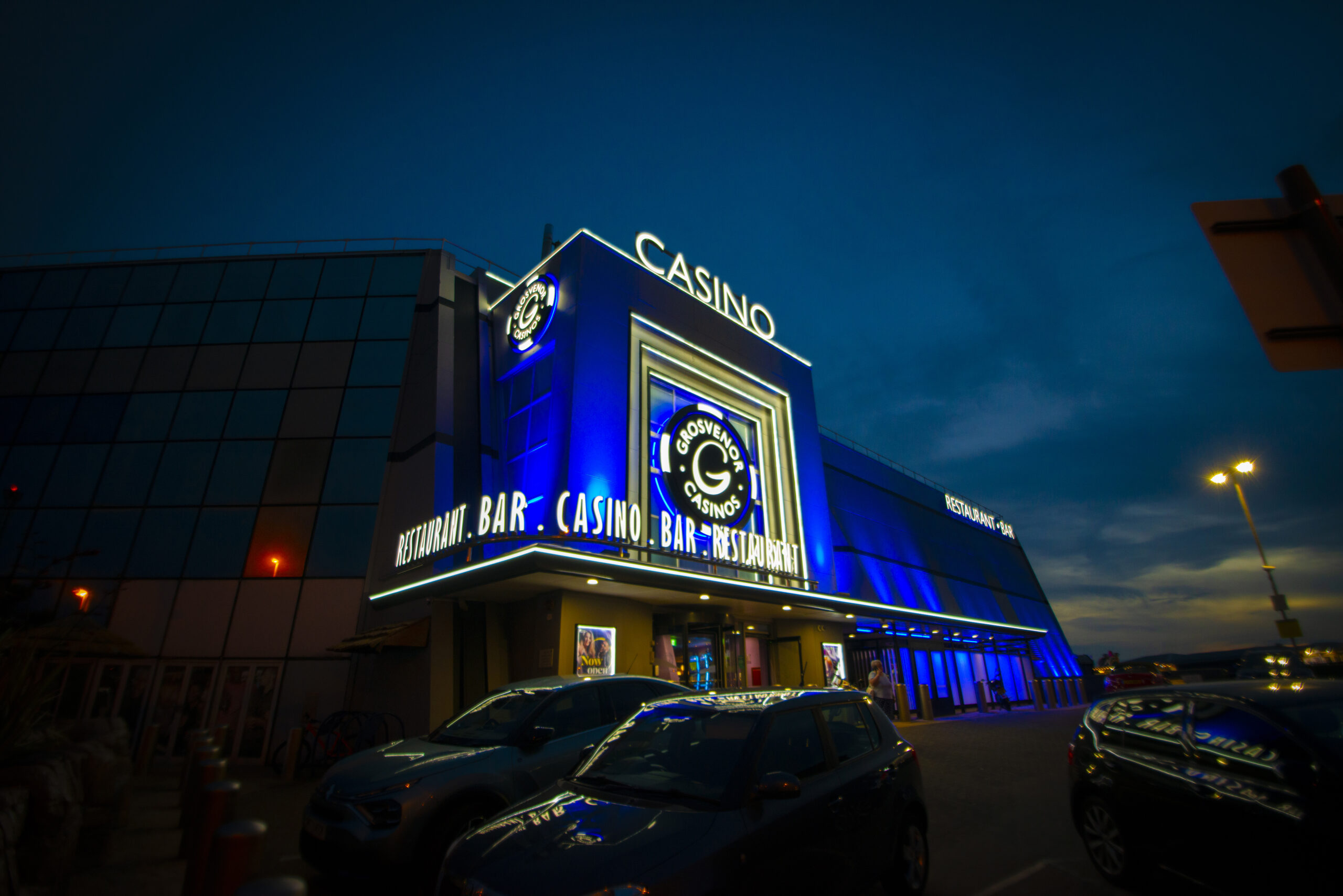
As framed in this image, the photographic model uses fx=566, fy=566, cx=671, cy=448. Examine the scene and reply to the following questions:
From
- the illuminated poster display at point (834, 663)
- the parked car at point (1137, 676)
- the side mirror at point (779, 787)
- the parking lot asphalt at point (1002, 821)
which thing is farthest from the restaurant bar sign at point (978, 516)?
the side mirror at point (779, 787)

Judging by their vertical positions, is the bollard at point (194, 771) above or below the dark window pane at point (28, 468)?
below

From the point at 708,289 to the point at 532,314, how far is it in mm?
6442

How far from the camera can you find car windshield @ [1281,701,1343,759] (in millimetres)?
3938

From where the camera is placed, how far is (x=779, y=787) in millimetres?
3332

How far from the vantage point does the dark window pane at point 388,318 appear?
64.7 ft

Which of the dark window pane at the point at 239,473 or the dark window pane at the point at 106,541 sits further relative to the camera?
the dark window pane at the point at 239,473

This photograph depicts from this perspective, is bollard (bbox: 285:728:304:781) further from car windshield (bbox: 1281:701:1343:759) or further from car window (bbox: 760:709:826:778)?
car windshield (bbox: 1281:701:1343:759)

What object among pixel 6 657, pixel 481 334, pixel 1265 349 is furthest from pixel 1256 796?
pixel 481 334

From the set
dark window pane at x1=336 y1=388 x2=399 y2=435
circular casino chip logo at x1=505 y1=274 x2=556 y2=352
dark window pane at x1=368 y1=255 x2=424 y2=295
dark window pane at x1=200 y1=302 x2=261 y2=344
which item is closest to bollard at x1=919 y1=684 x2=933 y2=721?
circular casino chip logo at x1=505 y1=274 x2=556 y2=352

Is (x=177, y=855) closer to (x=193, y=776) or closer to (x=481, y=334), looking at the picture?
(x=193, y=776)

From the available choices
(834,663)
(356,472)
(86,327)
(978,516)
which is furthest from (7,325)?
(978,516)

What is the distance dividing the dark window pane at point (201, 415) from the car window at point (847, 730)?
21057mm

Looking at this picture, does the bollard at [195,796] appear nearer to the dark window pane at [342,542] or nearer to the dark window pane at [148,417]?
the dark window pane at [342,542]

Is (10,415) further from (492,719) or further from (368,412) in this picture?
(492,719)
